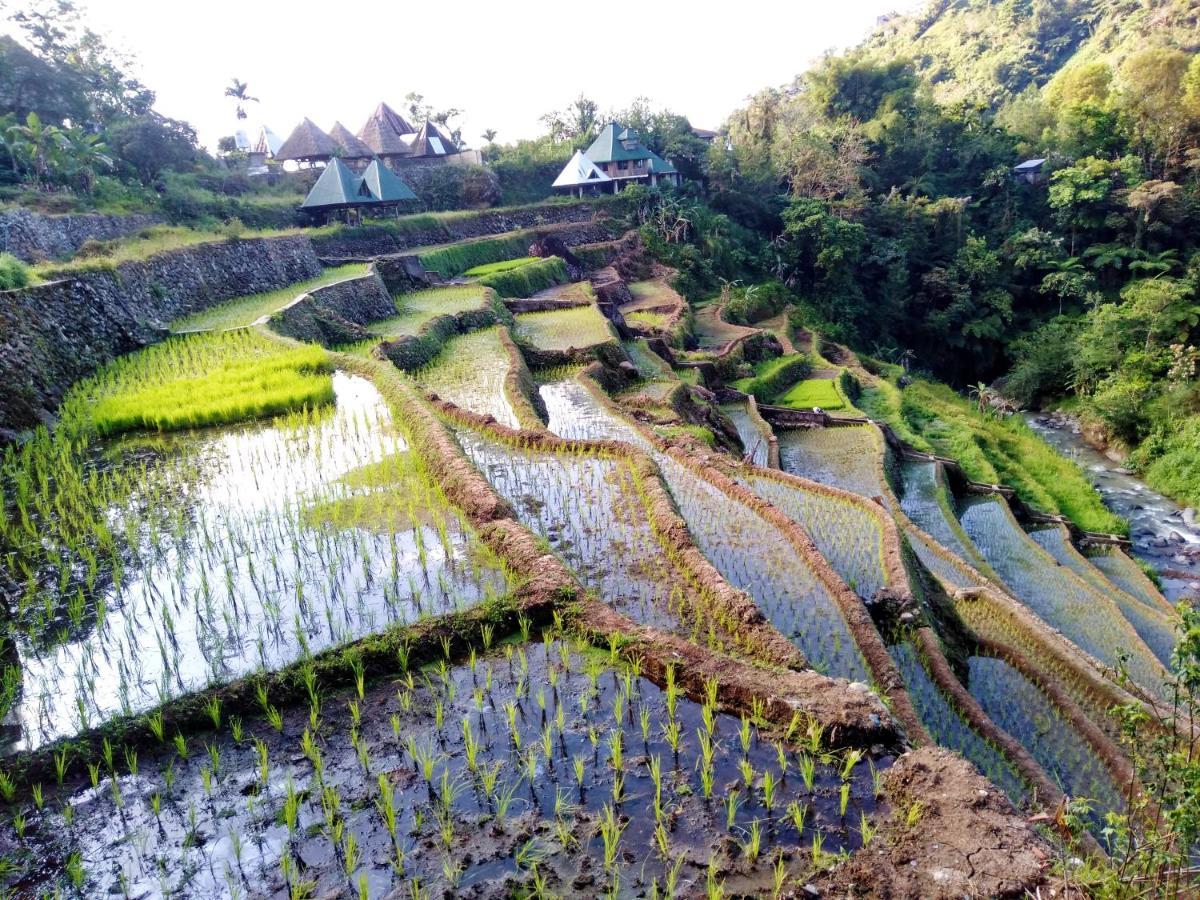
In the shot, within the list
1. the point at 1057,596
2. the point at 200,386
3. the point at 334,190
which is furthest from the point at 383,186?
the point at 1057,596

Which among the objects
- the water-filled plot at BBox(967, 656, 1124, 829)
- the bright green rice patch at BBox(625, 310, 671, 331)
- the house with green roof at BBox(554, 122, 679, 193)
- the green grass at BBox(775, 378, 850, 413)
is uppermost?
the house with green roof at BBox(554, 122, 679, 193)

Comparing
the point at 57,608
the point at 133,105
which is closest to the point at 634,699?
the point at 57,608

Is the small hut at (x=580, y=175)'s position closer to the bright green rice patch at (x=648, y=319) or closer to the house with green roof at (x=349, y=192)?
the house with green roof at (x=349, y=192)

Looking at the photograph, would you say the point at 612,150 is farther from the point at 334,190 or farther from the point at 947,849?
the point at 947,849

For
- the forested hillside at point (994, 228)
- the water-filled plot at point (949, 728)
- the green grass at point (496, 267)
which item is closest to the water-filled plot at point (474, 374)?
the water-filled plot at point (949, 728)

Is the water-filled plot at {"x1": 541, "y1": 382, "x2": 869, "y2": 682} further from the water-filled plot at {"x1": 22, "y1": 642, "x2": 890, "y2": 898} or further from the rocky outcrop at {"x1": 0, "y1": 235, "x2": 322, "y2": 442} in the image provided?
the rocky outcrop at {"x1": 0, "y1": 235, "x2": 322, "y2": 442}

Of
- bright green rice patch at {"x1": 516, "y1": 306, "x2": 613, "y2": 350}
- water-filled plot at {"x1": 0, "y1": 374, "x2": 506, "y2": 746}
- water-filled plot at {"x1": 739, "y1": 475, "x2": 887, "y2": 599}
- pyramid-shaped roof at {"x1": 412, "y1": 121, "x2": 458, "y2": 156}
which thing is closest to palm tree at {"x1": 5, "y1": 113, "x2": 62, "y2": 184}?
bright green rice patch at {"x1": 516, "y1": 306, "x2": 613, "y2": 350}
